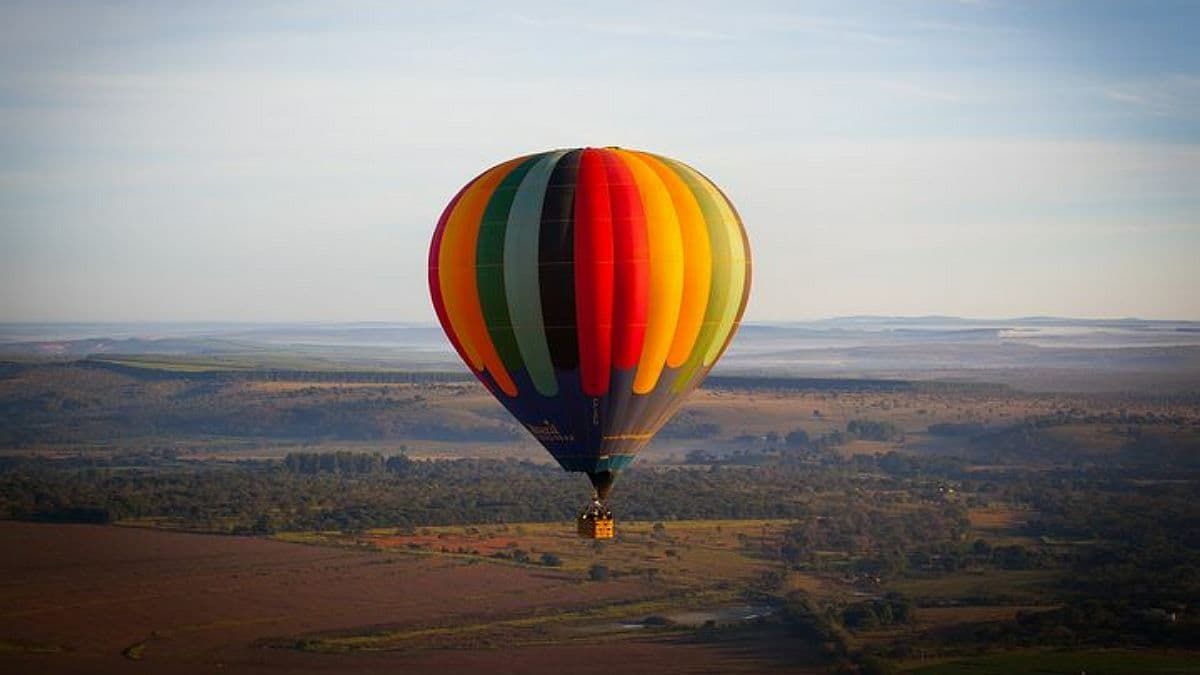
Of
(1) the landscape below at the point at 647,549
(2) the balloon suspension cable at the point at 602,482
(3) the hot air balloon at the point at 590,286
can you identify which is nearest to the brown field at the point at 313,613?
(1) the landscape below at the point at 647,549

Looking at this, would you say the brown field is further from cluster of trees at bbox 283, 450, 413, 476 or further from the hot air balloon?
cluster of trees at bbox 283, 450, 413, 476

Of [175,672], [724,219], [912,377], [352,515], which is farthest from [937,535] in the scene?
[912,377]

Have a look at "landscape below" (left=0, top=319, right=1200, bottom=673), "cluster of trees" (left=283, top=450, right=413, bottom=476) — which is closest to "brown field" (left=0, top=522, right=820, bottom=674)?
"landscape below" (left=0, top=319, right=1200, bottom=673)

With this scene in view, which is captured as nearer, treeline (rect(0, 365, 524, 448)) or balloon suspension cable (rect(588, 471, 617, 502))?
balloon suspension cable (rect(588, 471, 617, 502))

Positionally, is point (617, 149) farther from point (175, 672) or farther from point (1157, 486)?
point (1157, 486)

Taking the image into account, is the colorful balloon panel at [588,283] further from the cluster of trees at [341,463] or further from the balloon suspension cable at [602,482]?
the cluster of trees at [341,463]

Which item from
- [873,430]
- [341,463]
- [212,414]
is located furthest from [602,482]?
[212,414]
